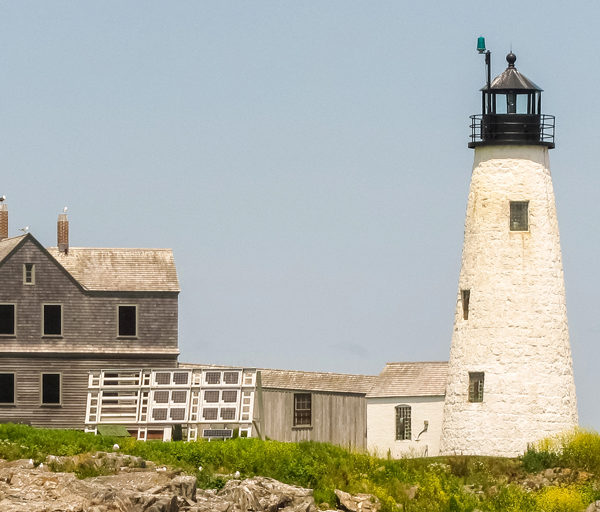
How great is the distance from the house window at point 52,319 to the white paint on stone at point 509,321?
14289 millimetres

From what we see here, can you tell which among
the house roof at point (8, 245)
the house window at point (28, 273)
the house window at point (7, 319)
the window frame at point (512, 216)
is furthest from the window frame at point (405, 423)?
the house roof at point (8, 245)

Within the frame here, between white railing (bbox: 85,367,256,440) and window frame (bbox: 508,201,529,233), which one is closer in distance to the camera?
window frame (bbox: 508,201,529,233)

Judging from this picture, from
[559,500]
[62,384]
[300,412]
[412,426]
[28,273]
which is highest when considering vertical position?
[28,273]

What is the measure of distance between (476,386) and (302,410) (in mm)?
8999

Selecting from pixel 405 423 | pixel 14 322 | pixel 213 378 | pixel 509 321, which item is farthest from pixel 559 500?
pixel 14 322

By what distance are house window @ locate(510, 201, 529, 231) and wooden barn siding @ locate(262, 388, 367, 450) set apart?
9.94m

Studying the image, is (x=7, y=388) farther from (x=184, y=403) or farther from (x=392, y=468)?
(x=392, y=468)

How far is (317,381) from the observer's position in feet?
211

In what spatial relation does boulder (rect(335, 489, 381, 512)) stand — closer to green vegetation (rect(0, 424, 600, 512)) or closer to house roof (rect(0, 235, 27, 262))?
green vegetation (rect(0, 424, 600, 512))

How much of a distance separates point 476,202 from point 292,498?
1269cm

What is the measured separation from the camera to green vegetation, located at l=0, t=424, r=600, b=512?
2016 inches

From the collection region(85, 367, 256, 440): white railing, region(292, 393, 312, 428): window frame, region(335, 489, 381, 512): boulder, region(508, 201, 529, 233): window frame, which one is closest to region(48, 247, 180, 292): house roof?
region(85, 367, 256, 440): white railing

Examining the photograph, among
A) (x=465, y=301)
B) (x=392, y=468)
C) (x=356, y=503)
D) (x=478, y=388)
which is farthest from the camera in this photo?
(x=465, y=301)

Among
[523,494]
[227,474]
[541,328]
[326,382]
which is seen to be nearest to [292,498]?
[227,474]
